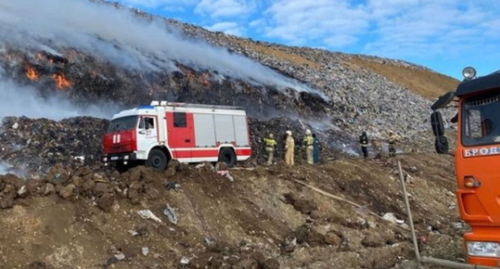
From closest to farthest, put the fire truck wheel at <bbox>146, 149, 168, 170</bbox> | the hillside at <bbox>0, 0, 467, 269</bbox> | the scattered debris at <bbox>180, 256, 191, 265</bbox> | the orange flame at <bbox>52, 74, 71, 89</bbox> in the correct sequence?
the scattered debris at <bbox>180, 256, 191, 265</bbox> → the hillside at <bbox>0, 0, 467, 269</bbox> → the fire truck wheel at <bbox>146, 149, 168, 170</bbox> → the orange flame at <bbox>52, 74, 71, 89</bbox>

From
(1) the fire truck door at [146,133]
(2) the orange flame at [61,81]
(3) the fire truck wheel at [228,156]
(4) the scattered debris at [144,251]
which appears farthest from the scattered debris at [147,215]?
(2) the orange flame at [61,81]

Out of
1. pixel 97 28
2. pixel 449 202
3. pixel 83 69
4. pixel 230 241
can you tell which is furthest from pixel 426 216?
pixel 97 28

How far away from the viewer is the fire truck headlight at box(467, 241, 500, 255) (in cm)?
569

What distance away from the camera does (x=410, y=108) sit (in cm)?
4219

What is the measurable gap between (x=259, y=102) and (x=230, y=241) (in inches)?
786

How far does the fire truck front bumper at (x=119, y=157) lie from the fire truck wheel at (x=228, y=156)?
159 inches

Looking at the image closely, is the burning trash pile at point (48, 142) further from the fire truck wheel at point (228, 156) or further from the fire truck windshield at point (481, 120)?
the fire truck windshield at point (481, 120)

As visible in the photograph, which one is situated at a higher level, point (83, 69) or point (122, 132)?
point (83, 69)

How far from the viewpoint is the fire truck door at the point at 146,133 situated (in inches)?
635

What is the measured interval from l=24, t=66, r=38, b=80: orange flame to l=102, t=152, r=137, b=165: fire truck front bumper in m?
10.3

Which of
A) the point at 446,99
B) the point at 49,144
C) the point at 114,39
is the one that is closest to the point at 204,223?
the point at 446,99

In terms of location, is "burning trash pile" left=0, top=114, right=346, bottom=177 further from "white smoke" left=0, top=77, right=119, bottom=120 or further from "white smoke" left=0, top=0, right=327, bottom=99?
"white smoke" left=0, top=0, right=327, bottom=99

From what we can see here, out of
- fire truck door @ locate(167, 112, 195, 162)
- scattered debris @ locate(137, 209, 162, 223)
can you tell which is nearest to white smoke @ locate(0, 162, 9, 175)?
fire truck door @ locate(167, 112, 195, 162)

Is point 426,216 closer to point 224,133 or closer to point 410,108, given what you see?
point 224,133
